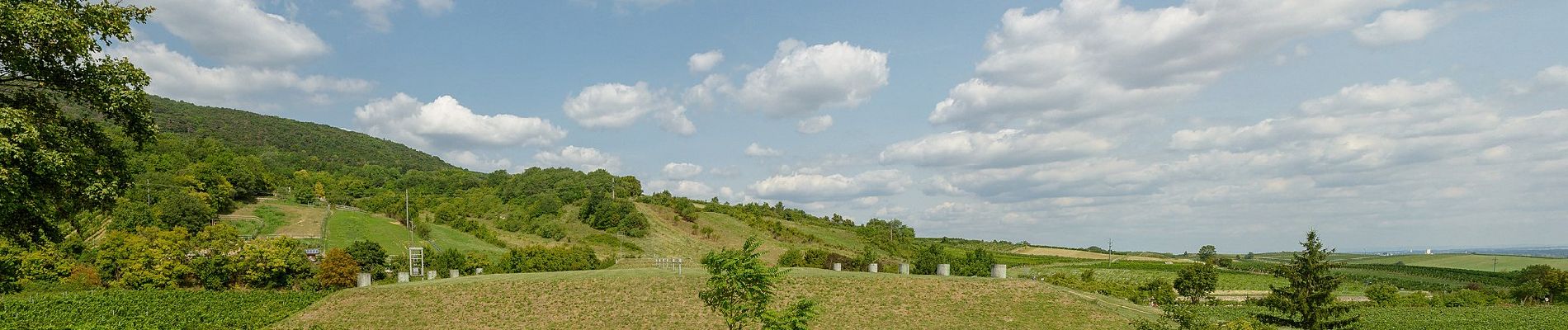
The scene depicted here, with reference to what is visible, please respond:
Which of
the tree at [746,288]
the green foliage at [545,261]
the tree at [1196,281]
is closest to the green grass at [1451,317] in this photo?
the tree at [1196,281]

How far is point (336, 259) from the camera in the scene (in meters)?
59.8

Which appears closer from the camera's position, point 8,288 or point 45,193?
point 45,193

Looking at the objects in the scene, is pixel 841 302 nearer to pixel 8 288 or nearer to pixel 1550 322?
pixel 1550 322

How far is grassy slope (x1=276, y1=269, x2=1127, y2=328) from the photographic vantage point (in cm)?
4547

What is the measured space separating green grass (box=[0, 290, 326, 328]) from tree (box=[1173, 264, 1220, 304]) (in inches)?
3184

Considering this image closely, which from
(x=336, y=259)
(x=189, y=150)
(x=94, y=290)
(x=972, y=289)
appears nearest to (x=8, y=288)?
(x=94, y=290)

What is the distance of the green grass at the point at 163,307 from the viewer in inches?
1775

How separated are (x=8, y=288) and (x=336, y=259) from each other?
23339 millimetres

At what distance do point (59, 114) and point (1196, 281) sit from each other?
8427cm

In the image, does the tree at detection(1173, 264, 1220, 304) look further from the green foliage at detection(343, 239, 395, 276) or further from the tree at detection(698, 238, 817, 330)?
the green foliage at detection(343, 239, 395, 276)

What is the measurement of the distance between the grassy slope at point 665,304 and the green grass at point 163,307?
2.94 m

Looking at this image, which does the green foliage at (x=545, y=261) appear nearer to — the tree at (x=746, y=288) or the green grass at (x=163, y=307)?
the green grass at (x=163, y=307)

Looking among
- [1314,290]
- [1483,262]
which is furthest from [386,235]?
[1483,262]

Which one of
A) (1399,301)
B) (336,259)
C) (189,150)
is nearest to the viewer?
(336,259)
